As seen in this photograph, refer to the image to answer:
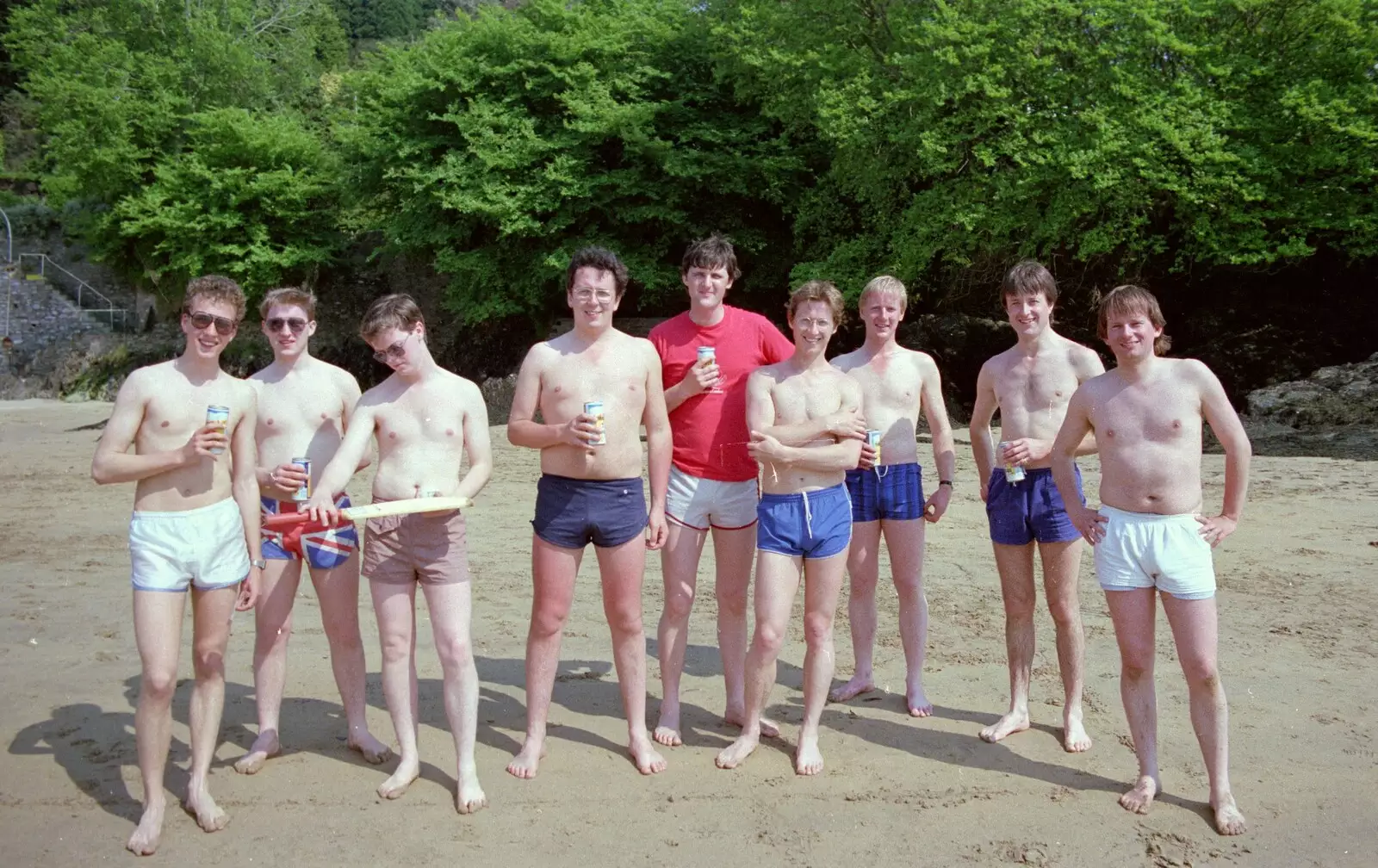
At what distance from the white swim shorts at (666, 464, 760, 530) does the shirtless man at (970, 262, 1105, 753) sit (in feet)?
3.87

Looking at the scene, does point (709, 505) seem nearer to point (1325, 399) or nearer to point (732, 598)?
point (732, 598)

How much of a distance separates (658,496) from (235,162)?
32.1 metres

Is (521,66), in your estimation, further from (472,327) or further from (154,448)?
(154,448)

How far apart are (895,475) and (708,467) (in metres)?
1.00

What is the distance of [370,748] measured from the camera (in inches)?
195

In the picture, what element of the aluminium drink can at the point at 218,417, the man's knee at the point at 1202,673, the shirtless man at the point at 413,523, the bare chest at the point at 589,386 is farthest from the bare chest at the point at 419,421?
the man's knee at the point at 1202,673

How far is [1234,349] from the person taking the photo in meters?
21.0

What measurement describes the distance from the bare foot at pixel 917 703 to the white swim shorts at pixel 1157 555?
146 centimetres

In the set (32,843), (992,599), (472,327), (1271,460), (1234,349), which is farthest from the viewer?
(472,327)

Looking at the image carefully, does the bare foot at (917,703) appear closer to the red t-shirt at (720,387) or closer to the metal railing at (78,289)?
the red t-shirt at (720,387)

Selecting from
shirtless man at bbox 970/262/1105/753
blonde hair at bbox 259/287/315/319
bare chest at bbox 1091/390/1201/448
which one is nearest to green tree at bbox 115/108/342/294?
blonde hair at bbox 259/287/315/319

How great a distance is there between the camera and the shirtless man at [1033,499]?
5090mm

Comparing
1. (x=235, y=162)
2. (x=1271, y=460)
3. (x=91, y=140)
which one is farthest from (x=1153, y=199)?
(x=91, y=140)

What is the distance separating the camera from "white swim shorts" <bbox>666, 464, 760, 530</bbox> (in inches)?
200
